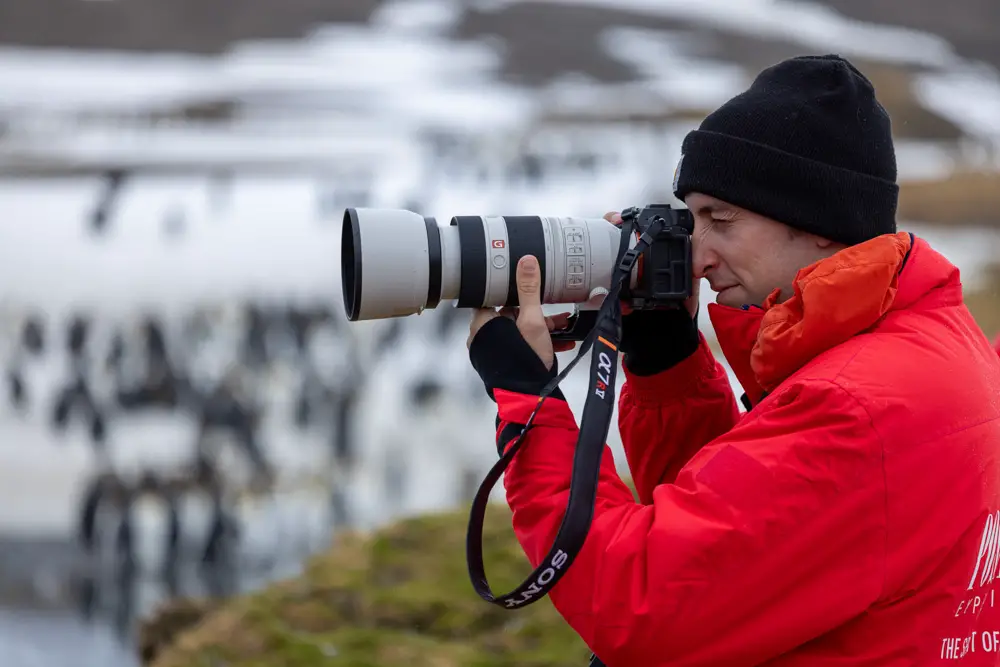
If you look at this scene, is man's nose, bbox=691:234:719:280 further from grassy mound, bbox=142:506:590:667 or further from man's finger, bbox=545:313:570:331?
grassy mound, bbox=142:506:590:667

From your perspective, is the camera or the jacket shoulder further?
the camera

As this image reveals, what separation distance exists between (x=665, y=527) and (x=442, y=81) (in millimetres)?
11705

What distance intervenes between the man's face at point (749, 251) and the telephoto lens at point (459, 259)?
0.13m

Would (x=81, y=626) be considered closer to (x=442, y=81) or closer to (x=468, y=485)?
(x=468, y=485)

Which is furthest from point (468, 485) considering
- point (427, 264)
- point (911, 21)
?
point (911, 21)

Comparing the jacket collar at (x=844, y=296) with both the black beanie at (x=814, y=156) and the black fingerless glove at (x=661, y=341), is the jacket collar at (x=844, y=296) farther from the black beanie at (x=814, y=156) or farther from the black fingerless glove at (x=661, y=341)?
the black fingerless glove at (x=661, y=341)

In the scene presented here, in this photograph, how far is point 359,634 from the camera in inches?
104

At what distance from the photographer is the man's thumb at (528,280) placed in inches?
41.1

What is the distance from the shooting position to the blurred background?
657 centimetres

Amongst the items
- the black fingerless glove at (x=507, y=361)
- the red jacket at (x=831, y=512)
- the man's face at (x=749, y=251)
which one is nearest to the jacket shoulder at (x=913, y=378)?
the red jacket at (x=831, y=512)

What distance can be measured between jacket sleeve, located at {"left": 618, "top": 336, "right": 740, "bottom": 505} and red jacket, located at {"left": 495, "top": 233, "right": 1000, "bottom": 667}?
10.0 inches

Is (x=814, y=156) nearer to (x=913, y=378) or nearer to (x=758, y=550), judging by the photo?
(x=913, y=378)

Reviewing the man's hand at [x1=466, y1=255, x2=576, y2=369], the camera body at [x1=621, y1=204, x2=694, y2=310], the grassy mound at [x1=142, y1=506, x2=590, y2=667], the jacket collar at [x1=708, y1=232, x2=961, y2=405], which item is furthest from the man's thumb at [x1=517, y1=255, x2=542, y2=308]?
the grassy mound at [x1=142, y1=506, x2=590, y2=667]

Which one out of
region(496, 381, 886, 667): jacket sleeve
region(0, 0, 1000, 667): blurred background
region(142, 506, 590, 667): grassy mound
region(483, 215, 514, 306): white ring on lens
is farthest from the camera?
region(0, 0, 1000, 667): blurred background
